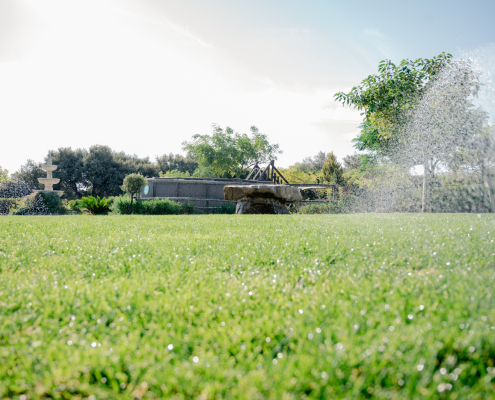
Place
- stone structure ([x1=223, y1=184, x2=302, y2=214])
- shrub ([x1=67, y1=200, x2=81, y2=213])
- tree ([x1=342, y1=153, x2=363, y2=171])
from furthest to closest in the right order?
tree ([x1=342, y1=153, x2=363, y2=171]), shrub ([x1=67, y1=200, x2=81, y2=213]), stone structure ([x1=223, y1=184, x2=302, y2=214])

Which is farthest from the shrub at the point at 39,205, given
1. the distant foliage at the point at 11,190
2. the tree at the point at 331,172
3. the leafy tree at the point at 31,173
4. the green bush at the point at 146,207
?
the tree at the point at 331,172

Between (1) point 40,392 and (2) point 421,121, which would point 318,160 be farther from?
(1) point 40,392

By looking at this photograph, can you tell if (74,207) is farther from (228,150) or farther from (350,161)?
(350,161)

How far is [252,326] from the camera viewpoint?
4.39ft

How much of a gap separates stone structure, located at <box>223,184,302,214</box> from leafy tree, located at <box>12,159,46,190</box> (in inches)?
1151

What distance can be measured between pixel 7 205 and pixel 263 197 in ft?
41.3

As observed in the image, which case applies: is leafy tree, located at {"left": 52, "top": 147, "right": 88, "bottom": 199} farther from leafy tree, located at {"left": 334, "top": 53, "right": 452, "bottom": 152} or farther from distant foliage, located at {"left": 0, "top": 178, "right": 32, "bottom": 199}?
leafy tree, located at {"left": 334, "top": 53, "right": 452, "bottom": 152}

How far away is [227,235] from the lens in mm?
3879

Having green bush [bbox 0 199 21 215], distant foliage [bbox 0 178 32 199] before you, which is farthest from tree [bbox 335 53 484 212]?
distant foliage [bbox 0 178 32 199]

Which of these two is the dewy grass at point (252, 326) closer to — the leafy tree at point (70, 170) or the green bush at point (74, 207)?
the green bush at point (74, 207)

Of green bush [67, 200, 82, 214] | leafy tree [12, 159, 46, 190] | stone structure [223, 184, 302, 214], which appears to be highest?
leafy tree [12, 159, 46, 190]

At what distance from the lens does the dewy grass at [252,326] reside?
37.6 inches

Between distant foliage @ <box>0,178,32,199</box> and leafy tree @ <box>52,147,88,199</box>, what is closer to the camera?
distant foliage @ <box>0,178,32,199</box>

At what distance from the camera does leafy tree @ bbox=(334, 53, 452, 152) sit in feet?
34.6
